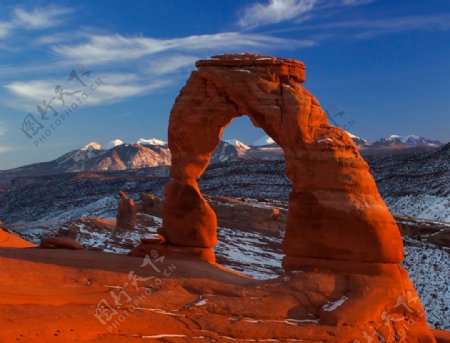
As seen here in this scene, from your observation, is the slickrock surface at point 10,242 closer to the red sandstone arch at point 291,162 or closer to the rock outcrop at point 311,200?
the rock outcrop at point 311,200

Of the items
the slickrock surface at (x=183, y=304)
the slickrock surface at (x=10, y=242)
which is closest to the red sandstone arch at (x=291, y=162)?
the slickrock surface at (x=183, y=304)

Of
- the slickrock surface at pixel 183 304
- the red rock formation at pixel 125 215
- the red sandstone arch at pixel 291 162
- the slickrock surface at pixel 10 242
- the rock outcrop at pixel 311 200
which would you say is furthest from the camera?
the red rock formation at pixel 125 215

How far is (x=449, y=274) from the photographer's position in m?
32.5

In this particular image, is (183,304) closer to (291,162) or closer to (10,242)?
(291,162)

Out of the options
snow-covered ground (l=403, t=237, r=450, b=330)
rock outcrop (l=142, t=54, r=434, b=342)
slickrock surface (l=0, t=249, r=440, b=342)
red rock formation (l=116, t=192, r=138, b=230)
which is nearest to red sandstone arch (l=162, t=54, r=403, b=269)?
rock outcrop (l=142, t=54, r=434, b=342)

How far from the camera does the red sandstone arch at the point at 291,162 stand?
16.1m

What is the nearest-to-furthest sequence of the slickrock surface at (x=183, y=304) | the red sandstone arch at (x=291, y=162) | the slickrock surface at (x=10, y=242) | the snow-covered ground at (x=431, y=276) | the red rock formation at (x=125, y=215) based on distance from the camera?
the slickrock surface at (x=183, y=304) → the red sandstone arch at (x=291, y=162) → the slickrock surface at (x=10, y=242) → the snow-covered ground at (x=431, y=276) → the red rock formation at (x=125, y=215)

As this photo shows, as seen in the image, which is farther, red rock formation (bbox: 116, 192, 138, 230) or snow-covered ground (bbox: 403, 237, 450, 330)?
red rock formation (bbox: 116, 192, 138, 230)

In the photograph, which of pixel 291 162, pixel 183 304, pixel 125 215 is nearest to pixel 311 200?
pixel 291 162

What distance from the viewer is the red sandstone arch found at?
16094 millimetres

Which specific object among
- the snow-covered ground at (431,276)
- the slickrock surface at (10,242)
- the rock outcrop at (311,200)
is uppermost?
the rock outcrop at (311,200)

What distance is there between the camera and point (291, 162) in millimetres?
17250

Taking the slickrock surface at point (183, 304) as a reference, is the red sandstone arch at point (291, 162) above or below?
above

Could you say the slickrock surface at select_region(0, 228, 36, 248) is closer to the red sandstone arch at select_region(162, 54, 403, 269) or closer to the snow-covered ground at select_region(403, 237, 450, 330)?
the red sandstone arch at select_region(162, 54, 403, 269)
